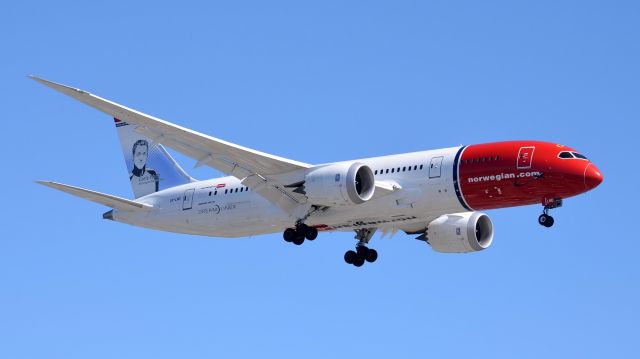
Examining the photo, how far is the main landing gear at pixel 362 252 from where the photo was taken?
51.1 m

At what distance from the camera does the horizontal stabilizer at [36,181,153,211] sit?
47.9m

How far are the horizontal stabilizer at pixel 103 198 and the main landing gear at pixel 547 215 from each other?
16486mm

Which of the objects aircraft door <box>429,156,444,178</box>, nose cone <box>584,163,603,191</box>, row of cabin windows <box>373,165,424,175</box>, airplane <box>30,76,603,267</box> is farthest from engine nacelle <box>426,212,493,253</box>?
nose cone <box>584,163,603,191</box>

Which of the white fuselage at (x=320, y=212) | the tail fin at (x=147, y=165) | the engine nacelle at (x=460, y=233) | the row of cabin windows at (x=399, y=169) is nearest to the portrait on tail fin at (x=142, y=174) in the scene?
the tail fin at (x=147, y=165)

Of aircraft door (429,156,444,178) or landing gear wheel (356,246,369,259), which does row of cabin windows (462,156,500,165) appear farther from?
landing gear wheel (356,246,369,259)

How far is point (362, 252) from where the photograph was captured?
51.2 metres

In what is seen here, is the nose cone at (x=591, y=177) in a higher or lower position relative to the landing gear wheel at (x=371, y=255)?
higher

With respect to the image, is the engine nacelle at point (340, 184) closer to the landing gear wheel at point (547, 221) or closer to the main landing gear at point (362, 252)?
the main landing gear at point (362, 252)

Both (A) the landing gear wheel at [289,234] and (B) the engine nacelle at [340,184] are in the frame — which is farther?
(A) the landing gear wheel at [289,234]

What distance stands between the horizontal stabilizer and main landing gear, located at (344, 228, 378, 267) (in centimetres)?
845

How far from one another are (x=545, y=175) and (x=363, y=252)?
31.5 feet

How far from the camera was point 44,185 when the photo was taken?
154ft

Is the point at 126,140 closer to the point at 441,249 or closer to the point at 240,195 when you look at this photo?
the point at 240,195

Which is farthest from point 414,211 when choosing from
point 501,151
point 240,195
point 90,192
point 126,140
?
point 126,140
